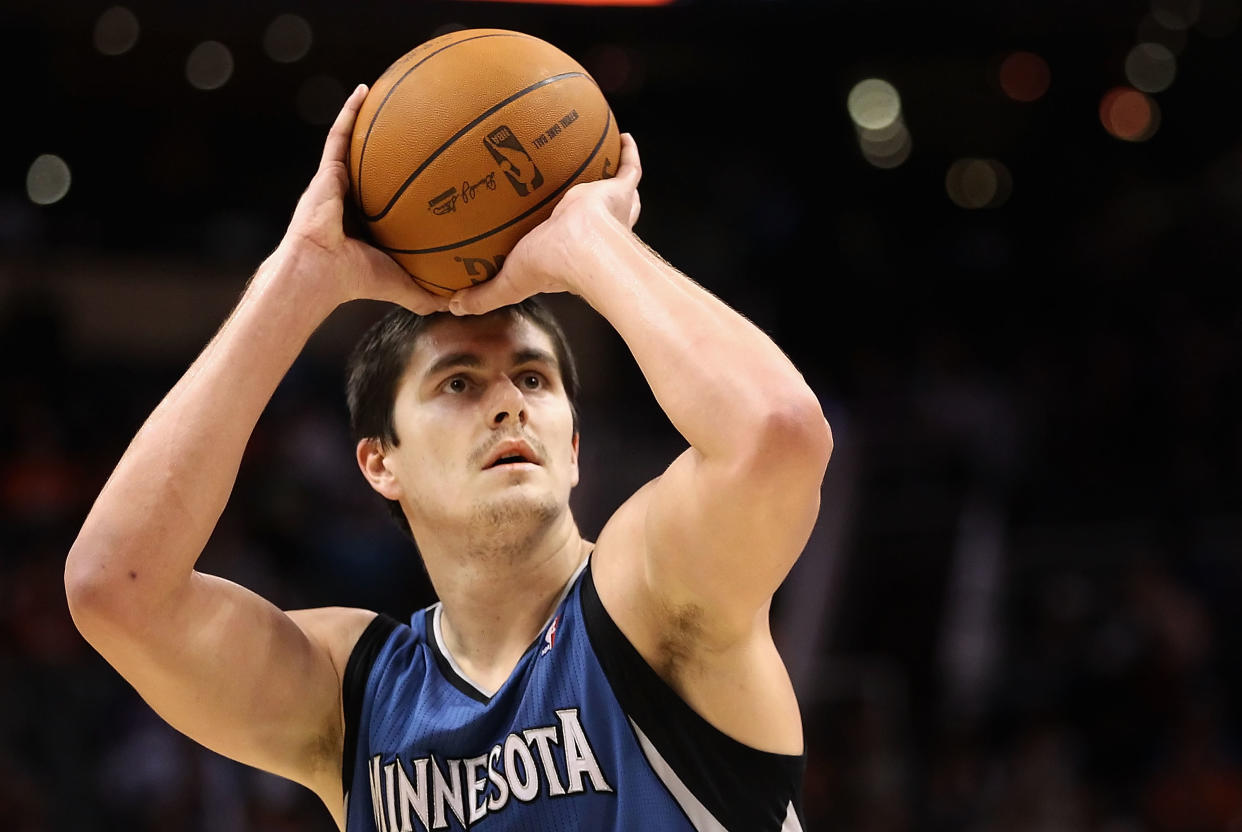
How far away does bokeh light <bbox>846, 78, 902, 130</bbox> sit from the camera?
11.6 metres

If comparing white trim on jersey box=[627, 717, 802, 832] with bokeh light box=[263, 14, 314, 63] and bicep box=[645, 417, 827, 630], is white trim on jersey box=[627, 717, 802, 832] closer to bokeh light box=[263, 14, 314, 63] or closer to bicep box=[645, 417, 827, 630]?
bicep box=[645, 417, 827, 630]

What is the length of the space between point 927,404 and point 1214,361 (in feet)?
6.15

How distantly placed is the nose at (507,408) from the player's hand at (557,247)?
17cm

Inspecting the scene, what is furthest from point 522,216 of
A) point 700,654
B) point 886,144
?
point 886,144

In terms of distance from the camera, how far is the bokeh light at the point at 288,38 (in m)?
9.38

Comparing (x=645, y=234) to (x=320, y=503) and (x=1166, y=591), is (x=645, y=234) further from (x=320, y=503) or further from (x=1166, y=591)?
(x=1166, y=591)

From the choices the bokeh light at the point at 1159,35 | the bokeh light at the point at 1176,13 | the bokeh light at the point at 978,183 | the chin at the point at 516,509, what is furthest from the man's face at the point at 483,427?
the bokeh light at the point at 978,183

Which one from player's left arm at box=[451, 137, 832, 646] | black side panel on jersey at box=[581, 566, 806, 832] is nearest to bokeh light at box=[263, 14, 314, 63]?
player's left arm at box=[451, 137, 832, 646]

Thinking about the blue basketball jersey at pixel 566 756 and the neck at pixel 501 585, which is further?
the neck at pixel 501 585

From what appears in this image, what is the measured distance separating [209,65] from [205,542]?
8.26 metres

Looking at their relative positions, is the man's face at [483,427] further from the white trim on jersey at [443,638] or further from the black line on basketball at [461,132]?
the black line on basketball at [461,132]

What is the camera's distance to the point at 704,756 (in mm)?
2434

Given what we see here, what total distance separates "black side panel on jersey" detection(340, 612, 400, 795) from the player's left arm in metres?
0.80

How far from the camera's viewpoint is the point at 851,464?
861 centimetres
